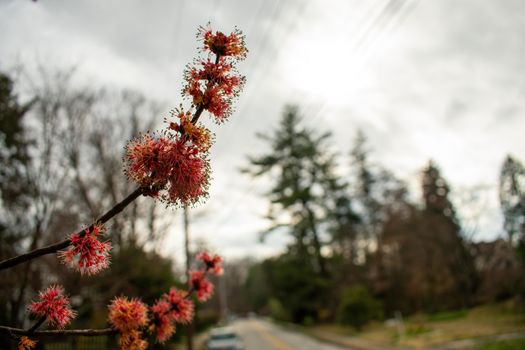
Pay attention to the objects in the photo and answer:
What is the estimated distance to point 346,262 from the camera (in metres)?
38.3

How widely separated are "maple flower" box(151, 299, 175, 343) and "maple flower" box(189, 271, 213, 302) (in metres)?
0.46

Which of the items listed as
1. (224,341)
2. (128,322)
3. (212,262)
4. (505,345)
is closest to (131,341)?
(128,322)

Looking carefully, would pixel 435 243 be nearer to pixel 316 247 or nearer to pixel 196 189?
pixel 316 247

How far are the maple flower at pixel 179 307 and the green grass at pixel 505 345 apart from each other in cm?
1420

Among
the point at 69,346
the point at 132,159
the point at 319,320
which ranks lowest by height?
the point at 319,320

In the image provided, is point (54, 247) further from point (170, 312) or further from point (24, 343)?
point (170, 312)

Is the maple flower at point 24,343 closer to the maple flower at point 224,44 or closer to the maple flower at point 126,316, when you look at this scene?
the maple flower at point 126,316

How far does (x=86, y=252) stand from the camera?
6.95 ft

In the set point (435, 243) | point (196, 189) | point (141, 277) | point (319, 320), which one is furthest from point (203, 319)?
point (196, 189)

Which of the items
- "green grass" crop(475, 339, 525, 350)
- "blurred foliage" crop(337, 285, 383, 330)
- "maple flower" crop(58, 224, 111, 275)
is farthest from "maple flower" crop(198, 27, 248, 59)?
"blurred foliage" crop(337, 285, 383, 330)

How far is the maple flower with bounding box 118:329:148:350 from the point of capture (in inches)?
92.4

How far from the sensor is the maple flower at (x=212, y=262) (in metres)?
3.33

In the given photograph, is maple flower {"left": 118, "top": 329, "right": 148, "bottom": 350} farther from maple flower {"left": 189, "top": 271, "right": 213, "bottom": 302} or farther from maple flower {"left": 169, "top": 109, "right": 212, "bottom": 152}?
maple flower {"left": 169, "top": 109, "right": 212, "bottom": 152}

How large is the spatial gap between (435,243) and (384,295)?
682 cm
